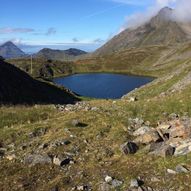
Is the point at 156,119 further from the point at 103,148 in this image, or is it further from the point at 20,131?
the point at 20,131

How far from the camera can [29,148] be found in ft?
70.7

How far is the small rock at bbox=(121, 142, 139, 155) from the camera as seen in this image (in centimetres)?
1967

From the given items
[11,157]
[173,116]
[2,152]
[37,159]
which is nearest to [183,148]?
[37,159]

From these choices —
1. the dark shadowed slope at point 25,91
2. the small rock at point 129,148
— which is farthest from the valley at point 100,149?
the dark shadowed slope at point 25,91

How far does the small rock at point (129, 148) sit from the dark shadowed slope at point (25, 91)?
1665 inches

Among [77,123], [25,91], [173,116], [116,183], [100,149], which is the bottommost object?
[25,91]

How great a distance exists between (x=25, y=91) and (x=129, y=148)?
182ft

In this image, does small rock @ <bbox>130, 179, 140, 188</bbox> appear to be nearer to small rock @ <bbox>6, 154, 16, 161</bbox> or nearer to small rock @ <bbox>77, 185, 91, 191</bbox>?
small rock @ <bbox>77, 185, 91, 191</bbox>

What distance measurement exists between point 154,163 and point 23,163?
21.2 feet

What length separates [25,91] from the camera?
7312 centimetres

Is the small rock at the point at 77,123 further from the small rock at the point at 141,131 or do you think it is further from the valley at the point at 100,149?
the small rock at the point at 141,131

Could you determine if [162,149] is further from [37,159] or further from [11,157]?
[11,157]

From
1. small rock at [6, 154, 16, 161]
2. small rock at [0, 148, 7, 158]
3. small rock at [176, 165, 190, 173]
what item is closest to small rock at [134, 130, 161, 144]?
small rock at [176, 165, 190, 173]

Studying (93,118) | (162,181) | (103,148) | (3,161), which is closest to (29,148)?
(3,161)
